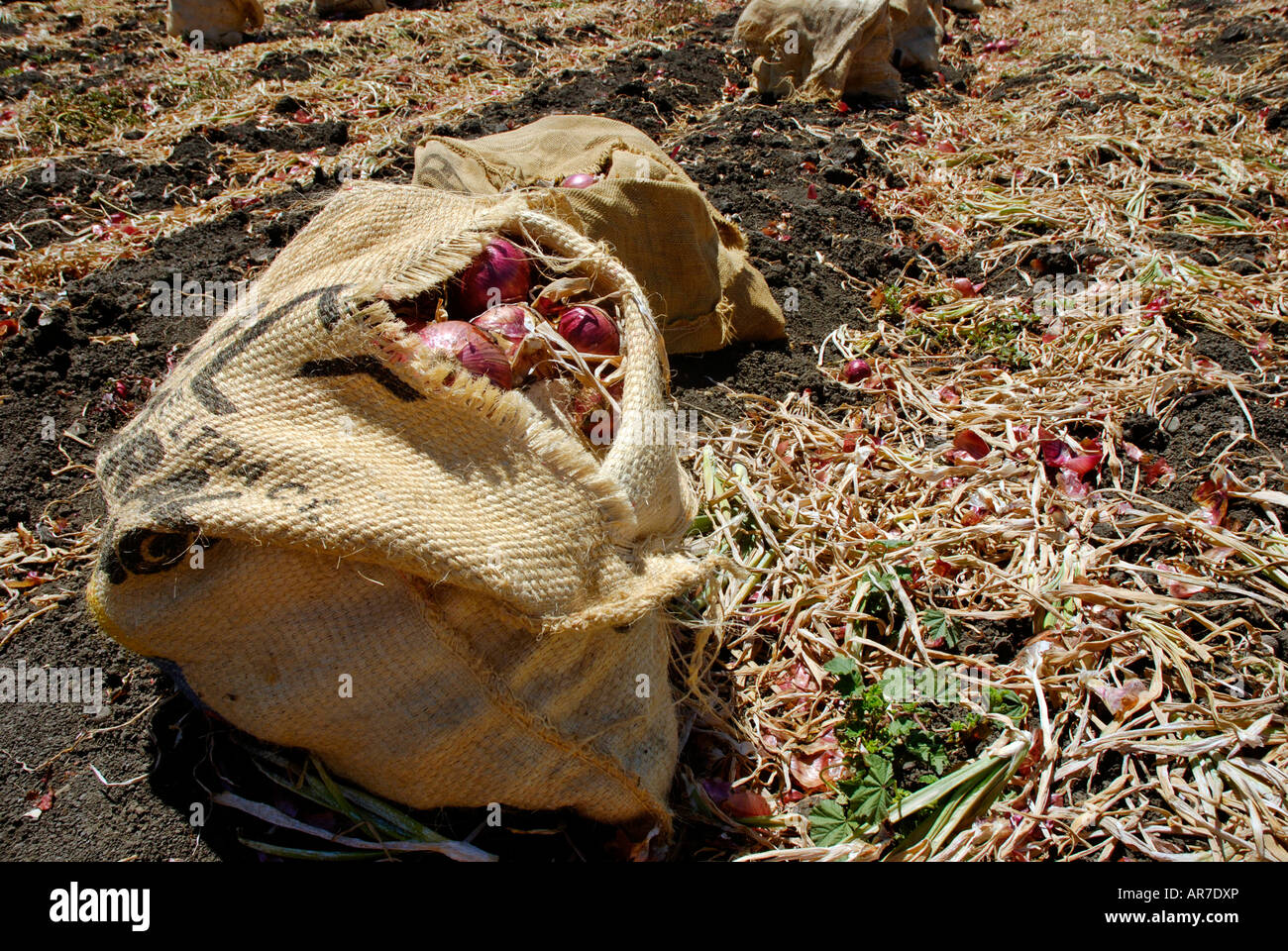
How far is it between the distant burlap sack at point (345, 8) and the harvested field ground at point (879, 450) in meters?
2.40

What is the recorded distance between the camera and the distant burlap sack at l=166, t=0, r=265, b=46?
21.4 ft

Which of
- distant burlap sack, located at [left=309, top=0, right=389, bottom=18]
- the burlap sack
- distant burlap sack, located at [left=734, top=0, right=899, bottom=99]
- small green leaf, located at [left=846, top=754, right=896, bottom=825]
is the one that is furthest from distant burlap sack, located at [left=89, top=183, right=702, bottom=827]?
distant burlap sack, located at [left=309, top=0, right=389, bottom=18]

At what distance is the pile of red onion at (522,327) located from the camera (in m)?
1.77

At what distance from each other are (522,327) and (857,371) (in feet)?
5.46

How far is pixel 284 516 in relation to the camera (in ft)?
4.62

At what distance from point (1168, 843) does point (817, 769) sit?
737 mm

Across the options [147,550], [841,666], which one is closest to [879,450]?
[841,666]

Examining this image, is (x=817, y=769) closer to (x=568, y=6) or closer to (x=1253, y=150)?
(x=1253, y=150)

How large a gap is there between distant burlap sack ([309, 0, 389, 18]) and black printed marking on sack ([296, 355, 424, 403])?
7425 millimetres

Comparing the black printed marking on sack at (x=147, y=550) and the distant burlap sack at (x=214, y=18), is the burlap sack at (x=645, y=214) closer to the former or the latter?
the black printed marking on sack at (x=147, y=550)

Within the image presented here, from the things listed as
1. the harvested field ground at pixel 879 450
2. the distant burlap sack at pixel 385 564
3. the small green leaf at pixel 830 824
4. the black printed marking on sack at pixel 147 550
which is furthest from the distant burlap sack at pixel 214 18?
the small green leaf at pixel 830 824

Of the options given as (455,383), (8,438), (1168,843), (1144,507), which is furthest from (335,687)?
(1144,507)

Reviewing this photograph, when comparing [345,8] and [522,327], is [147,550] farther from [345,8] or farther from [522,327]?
[345,8]
